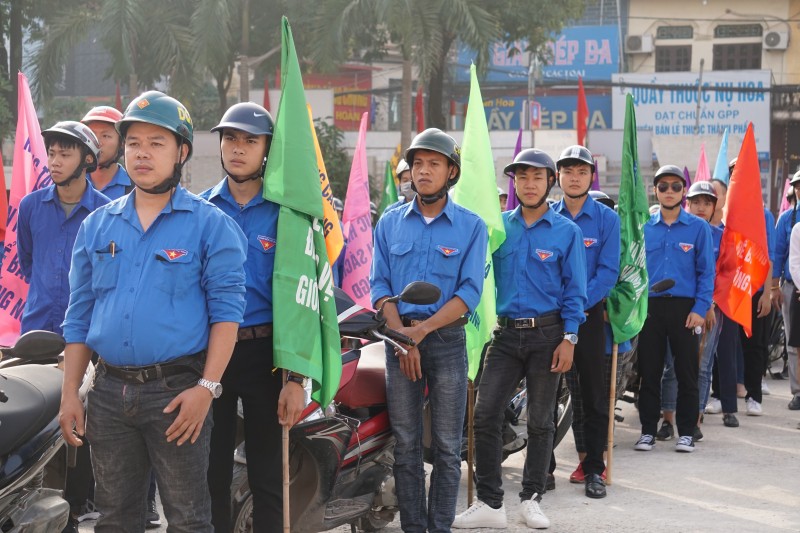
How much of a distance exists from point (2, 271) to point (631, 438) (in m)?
5.30

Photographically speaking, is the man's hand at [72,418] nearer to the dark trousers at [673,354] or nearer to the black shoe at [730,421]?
the dark trousers at [673,354]

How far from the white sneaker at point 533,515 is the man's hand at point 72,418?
3099mm

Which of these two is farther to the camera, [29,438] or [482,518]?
[482,518]

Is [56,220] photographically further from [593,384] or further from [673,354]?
[673,354]

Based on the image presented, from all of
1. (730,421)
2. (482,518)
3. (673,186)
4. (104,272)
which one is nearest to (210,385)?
(104,272)

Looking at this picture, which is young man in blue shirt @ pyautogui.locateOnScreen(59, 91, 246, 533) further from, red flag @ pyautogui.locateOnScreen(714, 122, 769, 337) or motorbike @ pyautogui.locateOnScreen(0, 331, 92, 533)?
red flag @ pyautogui.locateOnScreen(714, 122, 769, 337)

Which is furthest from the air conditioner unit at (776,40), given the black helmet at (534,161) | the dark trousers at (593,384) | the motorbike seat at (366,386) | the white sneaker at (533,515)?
the motorbike seat at (366,386)

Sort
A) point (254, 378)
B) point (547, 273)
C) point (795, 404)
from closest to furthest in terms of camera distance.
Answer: point (254, 378)
point (547, 273)
point (795, 404)

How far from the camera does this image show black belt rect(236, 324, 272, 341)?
474 centimetres

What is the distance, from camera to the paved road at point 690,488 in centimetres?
649

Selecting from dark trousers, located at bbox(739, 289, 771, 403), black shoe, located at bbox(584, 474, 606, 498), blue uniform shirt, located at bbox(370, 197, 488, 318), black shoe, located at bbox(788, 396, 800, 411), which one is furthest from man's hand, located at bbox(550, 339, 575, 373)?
black shoe, located at bbox(788, 396, 800, 411)

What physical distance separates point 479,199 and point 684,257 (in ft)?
8.42

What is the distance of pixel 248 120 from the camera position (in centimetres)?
484

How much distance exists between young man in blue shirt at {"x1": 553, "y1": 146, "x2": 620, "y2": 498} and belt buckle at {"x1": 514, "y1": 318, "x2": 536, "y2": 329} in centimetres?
81
